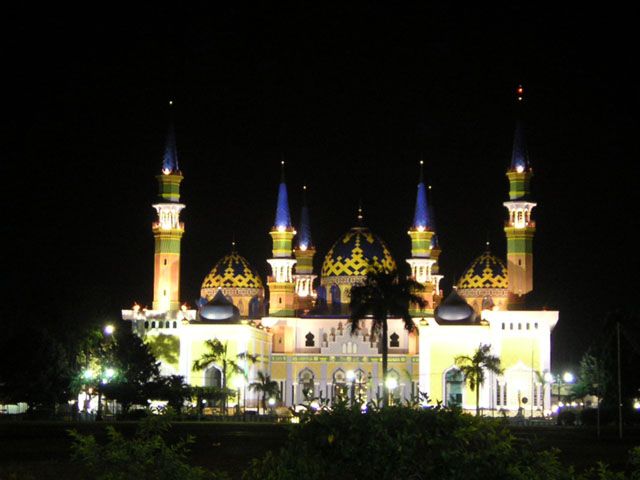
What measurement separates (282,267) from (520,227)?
1776cm

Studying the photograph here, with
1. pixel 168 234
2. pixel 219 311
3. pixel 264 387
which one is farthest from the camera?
pixel 219 311

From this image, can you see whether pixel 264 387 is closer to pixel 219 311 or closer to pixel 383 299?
pixel 219 311

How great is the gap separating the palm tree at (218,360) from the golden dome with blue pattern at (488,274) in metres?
20.5

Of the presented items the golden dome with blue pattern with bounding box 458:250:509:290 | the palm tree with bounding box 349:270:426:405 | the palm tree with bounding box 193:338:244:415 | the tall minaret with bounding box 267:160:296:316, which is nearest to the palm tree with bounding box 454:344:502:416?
the palm tree with bounding box 349:270:426:405

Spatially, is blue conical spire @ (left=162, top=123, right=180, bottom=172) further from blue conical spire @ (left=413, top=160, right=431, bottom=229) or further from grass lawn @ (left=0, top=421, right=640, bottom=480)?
grass lawn @ (left=0, top=421, right=640, bottom=480)

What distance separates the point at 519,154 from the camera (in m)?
94.6

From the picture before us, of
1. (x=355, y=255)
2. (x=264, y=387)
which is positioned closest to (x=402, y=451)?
(x=264, y=387)

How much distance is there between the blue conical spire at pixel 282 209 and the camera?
10125cm

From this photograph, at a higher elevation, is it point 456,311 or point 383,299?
point 456,311

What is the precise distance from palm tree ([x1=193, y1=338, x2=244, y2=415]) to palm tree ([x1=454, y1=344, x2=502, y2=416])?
47.8 ft

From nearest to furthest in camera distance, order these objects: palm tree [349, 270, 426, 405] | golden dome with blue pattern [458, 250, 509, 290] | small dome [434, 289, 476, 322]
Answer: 1. palm tree [349, 270, 426, 405]
2. small dome [434, 289, 476, 322]
3. golden dome with blue pattern [458, 250, 509, 290]

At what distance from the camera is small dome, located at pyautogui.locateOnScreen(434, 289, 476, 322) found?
94375 millimetres

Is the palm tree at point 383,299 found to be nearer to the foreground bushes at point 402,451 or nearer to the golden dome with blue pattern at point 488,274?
the golden dome with blue pattern at point 488,274

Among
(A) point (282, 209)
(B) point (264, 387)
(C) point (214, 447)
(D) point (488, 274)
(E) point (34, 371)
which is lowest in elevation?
(C) point (214, 447)
